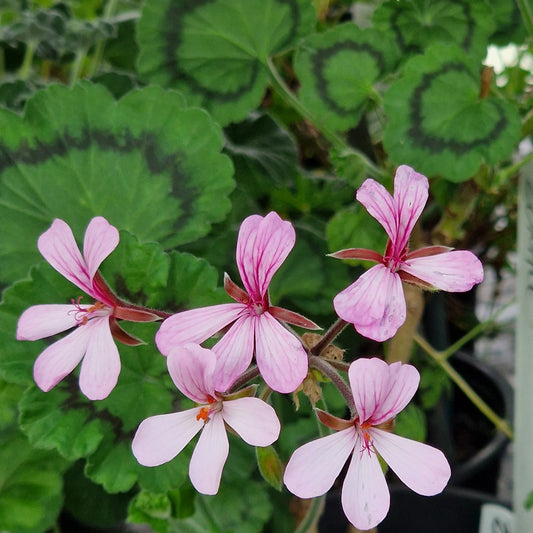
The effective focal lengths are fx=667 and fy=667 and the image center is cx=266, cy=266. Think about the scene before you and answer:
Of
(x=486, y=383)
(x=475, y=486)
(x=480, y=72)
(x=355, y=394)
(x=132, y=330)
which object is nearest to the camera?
(x=355, y=394)

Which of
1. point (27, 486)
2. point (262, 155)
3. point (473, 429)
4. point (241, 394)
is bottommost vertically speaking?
point (473, 429)

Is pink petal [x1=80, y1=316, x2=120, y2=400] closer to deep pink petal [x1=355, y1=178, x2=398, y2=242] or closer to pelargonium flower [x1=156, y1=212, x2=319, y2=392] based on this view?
pelargonium flower [x1=156, y1=212, x2=319, y2=392]

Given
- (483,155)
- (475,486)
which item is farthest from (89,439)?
(475,486)

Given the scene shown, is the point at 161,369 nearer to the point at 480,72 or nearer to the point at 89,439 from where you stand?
the point at 89,439

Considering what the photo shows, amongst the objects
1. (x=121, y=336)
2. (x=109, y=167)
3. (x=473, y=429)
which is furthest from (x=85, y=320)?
(x=473, y=429)

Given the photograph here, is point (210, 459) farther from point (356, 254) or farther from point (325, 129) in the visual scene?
point (325, 129)

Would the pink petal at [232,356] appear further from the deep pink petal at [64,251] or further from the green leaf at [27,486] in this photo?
the green leaf at [27,486]

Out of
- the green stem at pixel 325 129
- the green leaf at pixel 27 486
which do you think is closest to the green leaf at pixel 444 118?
the green stem at pixel 325 129
